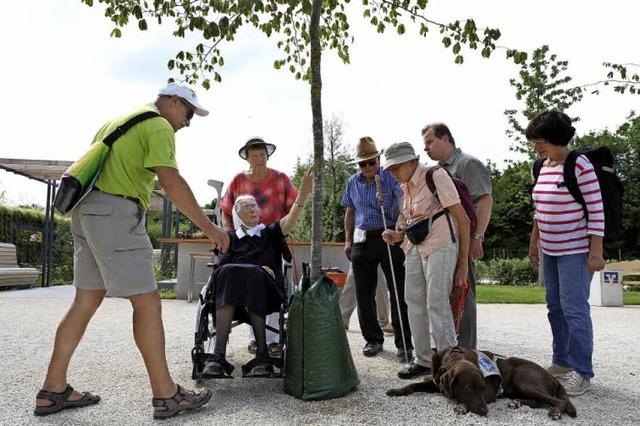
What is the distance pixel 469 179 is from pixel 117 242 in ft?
9.25

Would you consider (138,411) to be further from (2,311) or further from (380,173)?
(2,311)

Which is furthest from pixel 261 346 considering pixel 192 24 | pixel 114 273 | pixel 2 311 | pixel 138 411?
pixel 2 311

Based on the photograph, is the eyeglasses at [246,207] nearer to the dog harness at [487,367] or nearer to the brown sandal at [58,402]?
the brown sandal at [58,402]

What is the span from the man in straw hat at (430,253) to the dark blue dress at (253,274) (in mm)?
1027

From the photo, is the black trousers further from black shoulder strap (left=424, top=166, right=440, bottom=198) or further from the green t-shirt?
the green t-shirt

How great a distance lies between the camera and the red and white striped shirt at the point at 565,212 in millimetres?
3934

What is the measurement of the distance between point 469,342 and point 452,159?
1.52 m

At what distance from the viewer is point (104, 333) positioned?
21.8ft

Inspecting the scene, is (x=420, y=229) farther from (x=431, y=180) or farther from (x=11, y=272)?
(x=11, y=272)

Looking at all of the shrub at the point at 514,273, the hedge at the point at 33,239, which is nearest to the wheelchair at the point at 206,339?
the hedge at the point at 33,239

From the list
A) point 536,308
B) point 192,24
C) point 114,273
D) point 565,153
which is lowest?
point 536,308

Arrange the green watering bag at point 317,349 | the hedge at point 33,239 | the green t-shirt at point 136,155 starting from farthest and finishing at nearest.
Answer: the hedge at point 33,239
the green watering bag at point 317,349
the green t-shirt at point 136,155

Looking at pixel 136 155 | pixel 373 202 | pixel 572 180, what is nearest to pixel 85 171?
pixel 136 155

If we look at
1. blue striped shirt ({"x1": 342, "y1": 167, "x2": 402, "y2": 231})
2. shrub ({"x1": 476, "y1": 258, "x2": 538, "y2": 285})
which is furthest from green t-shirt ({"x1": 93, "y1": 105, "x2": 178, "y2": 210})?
shrub ({"x1": 476, "y1": 258, "x2": 538, "y2": 285})
